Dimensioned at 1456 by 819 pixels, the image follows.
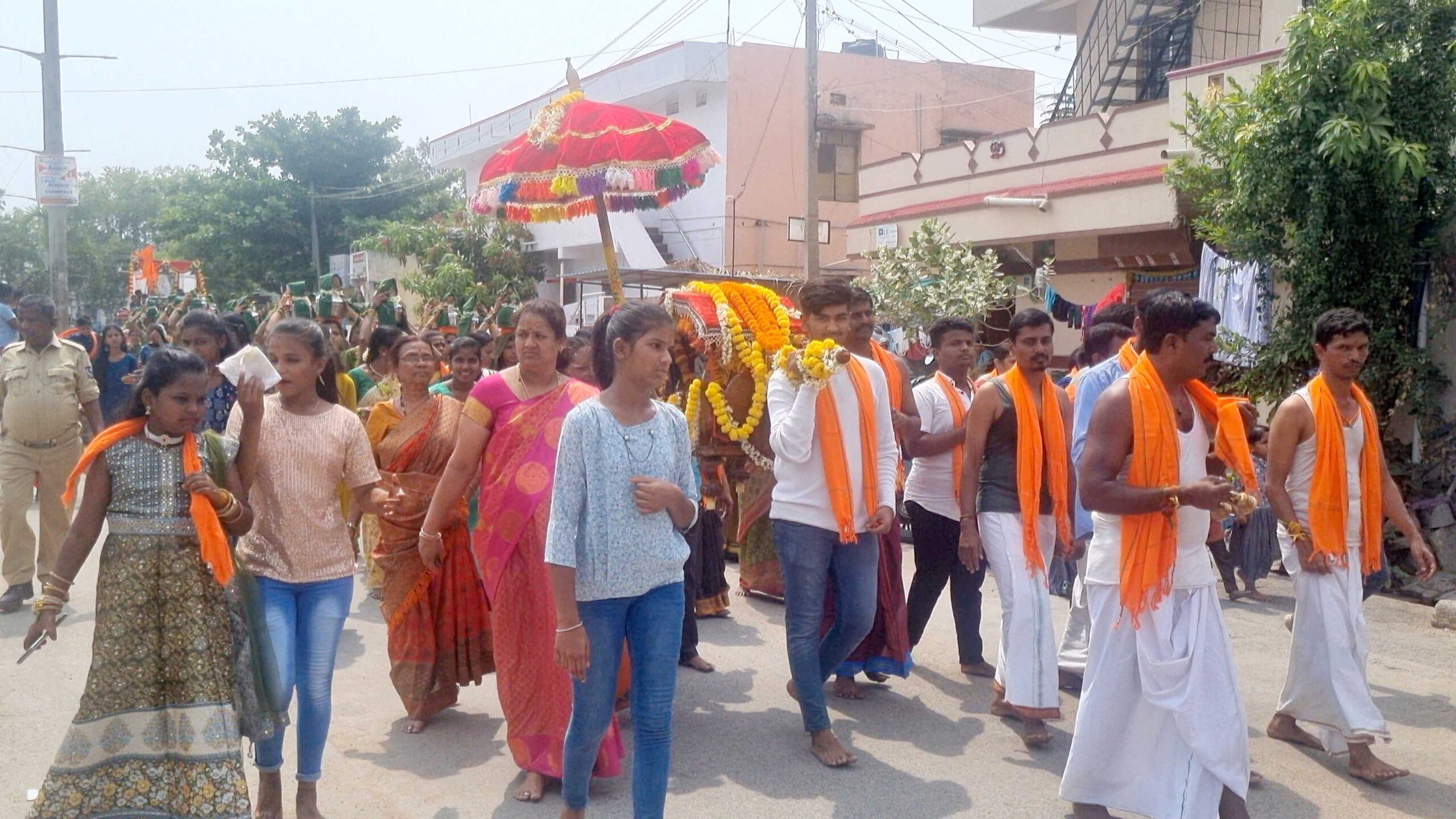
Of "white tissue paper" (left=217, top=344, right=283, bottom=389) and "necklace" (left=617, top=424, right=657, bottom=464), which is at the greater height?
"white tissue paper" (left=217, top=344, right=283, bottom=389)

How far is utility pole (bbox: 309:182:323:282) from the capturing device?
34.9 meters

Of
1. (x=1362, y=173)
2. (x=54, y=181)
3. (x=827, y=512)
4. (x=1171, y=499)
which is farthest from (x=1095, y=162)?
(x=54, y=181)

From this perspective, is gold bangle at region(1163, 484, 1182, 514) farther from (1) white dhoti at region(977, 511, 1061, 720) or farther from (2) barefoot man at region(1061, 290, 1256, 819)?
(1) white dhoti at region(977, 511, 1061, 720)

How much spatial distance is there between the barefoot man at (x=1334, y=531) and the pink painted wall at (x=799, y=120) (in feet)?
65.8

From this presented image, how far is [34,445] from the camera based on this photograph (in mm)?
7762

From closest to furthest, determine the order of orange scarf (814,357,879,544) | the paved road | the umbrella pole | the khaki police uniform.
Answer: the paved road, orange scarf (814,357,879,544), the khaki police uniform, the umbrella pole

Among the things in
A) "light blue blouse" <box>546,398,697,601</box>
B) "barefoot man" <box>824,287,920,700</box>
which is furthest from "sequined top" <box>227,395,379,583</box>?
"barefoot man" <box>824,287,920,700</box>

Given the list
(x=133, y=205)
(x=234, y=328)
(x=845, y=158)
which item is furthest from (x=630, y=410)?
(x=133, y=205)

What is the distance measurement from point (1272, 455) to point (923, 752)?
188 centimetres

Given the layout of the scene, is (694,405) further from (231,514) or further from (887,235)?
(887,235)

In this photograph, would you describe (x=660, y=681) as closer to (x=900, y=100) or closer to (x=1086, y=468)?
(x=1086, y=468)

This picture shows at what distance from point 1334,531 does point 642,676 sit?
2927mm

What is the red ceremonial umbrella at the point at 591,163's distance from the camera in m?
7.77

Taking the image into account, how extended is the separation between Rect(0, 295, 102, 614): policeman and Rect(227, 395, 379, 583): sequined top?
13.7 feet
